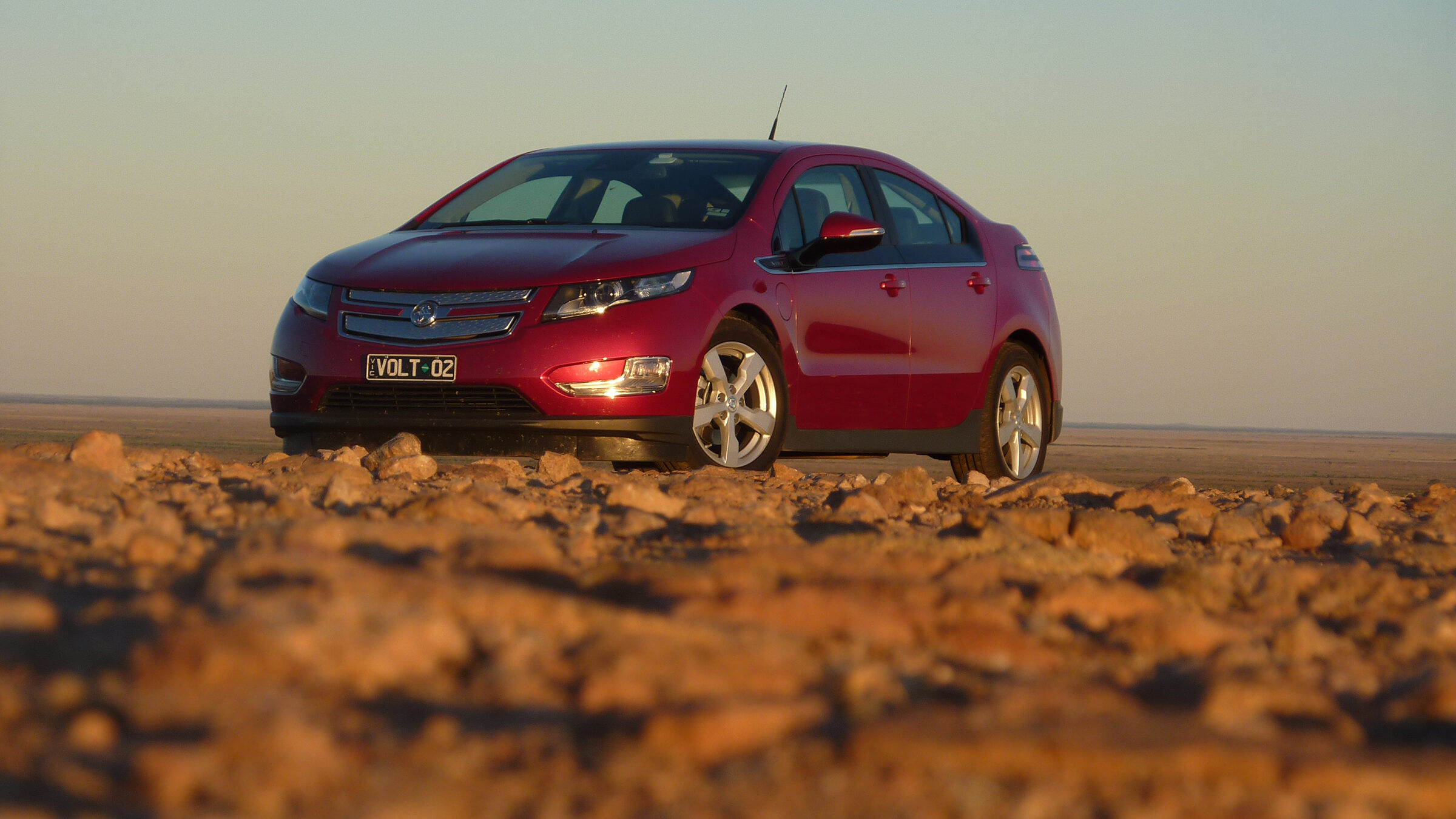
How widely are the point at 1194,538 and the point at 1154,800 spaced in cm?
296

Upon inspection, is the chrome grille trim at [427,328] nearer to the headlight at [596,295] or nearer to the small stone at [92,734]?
the headlight at [596,295]

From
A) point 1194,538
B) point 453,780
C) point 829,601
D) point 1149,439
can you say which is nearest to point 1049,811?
point 453,780

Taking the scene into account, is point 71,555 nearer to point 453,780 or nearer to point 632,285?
point 453,780

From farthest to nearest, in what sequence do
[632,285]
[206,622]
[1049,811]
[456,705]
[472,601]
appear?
[632,285]
[472,601]
[206,622]
[456,705]
[1049,811]

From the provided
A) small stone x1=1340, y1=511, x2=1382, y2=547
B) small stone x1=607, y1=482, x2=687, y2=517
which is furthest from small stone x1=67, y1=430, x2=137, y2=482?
small stone x1=1340, y1=511, x2=1382, y2=547

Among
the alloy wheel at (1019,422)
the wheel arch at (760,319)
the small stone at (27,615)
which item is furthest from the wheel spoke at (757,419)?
the small stone at (27,615)

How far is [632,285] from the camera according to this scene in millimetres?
5594

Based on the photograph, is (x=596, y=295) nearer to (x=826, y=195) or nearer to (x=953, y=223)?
(x=826, y=195)

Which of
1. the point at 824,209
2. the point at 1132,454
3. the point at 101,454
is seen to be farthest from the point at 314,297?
the point at 1132,454

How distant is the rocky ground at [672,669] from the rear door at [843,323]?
7.80 ft

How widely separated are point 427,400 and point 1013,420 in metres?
3.05

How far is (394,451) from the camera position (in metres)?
5.37

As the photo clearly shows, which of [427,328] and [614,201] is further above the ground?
[614,201]

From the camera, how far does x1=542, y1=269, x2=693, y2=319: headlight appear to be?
5543 mm
